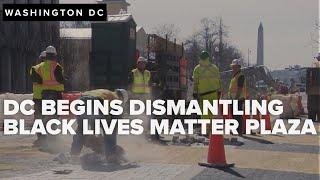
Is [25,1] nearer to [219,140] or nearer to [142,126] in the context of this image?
[142,126]

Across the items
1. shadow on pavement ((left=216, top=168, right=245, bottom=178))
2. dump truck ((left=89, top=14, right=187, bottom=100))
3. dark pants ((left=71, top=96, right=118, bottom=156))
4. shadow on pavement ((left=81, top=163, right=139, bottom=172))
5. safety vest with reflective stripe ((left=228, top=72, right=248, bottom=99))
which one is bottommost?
shadow on pavement ((left=216, top=168, right=245, bottom=178))

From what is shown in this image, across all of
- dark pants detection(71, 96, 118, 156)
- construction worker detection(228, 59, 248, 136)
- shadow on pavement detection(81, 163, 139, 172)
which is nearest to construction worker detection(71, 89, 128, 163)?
dark pants detection(71, 96, 118, 156)

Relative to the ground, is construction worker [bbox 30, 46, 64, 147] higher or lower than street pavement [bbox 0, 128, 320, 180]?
higher

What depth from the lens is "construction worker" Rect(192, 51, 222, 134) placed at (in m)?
→ 12.8

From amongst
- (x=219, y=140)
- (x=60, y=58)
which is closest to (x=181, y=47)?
(x=219, y=140)

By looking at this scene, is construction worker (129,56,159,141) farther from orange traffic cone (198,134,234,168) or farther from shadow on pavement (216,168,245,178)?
shadow on pavement (216,168,245,178)

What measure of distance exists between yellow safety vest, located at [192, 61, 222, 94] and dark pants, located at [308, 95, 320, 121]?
8845 mm

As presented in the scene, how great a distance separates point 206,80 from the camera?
12.8 m

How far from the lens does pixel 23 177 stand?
25.2 feet

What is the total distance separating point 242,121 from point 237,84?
102 cm

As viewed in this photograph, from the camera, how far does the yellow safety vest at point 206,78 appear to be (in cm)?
1279

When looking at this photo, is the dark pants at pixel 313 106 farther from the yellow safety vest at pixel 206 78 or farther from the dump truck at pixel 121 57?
the yellow safety vest at pixel 206 78

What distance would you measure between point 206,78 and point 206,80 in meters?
0.05

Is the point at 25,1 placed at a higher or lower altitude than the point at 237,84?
higher
